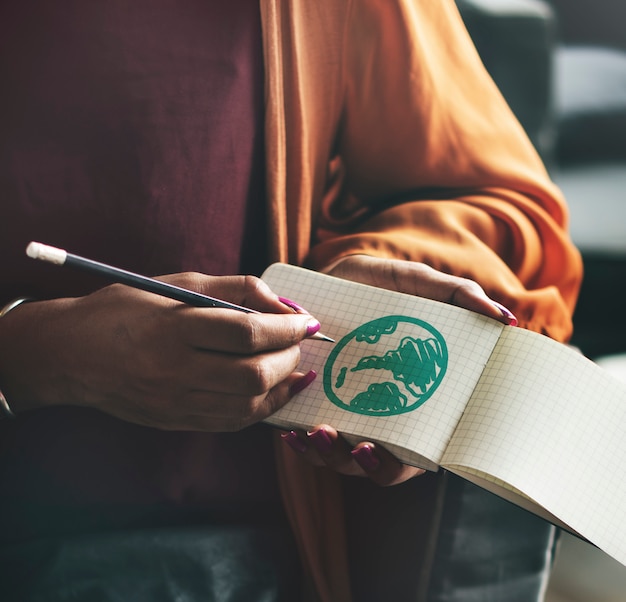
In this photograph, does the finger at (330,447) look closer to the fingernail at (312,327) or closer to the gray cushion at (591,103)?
the fingernail at (312,327)

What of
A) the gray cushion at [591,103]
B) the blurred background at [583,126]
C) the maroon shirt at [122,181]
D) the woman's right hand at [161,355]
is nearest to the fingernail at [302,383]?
the woman's right hand at [161,355]

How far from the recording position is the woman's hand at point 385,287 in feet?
1.53

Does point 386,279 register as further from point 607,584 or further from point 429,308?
point 607,584

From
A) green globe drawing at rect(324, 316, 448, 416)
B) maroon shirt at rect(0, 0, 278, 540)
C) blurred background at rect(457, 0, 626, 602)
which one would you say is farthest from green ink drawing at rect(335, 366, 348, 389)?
blurred background at rect(457, 0, 626, 602)

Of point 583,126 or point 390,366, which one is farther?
point 583,126

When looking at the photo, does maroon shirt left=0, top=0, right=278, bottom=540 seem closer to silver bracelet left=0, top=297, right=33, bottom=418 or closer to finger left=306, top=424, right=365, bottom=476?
silver bracelet left=0, top=297, right=33, bottom=418

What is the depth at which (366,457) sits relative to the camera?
18.2 inches

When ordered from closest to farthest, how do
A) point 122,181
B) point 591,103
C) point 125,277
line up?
point 125,277 < point 122,181 < point 591,103

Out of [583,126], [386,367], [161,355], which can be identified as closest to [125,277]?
[161,355]

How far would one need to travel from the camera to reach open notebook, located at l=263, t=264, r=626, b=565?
1.45 feet

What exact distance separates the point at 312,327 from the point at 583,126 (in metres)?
0.88

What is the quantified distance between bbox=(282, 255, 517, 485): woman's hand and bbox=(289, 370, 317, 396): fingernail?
25 millimetres

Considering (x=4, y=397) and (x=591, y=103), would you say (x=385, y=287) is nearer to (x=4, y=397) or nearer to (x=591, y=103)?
(x=4, y=397)

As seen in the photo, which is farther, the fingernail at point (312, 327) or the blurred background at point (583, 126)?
the blurred background at point (583, 126)
